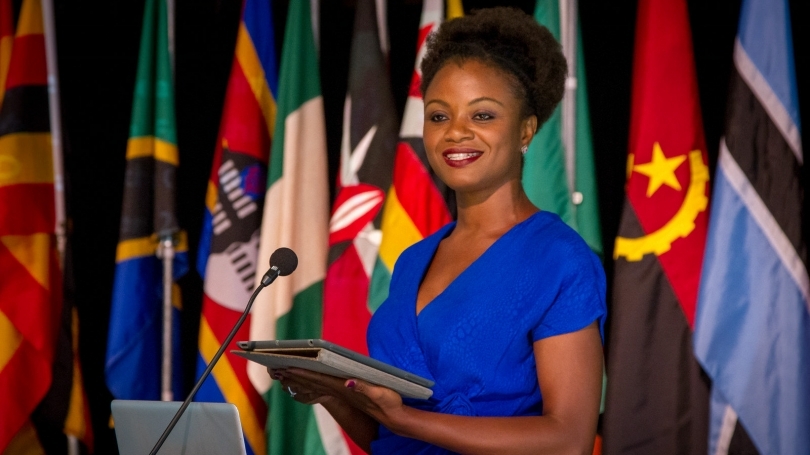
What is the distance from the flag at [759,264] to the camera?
2.46m

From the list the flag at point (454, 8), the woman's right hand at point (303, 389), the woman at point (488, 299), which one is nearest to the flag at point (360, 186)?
the flag at point (454, 8)

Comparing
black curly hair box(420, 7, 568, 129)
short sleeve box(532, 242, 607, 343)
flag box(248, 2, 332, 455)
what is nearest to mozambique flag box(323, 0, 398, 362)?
flag box(248, 2, 332, 455)

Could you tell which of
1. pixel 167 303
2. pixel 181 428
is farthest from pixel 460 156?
pixel 167 303

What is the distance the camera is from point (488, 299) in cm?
141

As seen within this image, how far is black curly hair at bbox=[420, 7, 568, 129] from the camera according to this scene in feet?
5.09

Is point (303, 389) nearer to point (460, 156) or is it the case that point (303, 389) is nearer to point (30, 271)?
point (460, 156)

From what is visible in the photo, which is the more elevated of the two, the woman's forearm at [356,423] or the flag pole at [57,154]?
the flag pole at [57,154]

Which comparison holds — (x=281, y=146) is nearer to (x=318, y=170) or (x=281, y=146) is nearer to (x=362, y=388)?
(x=318, y=170)

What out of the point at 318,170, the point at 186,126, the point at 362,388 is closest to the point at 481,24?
the point at 362,388

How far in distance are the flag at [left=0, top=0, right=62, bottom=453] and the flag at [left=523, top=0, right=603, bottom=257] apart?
68.2 inches

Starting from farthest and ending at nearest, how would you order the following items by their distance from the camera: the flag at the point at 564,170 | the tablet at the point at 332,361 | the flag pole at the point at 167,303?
the flag pole at the point at 167,303
the flag at the point at 564,170
the tablet at the point at 332,361

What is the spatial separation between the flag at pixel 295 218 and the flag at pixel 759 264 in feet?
4.33

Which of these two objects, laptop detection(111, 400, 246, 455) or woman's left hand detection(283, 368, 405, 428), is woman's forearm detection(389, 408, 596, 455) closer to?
woman's left hand detection(283, 368, 405, 428)

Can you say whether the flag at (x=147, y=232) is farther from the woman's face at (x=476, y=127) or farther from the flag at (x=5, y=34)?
the woman's face at (x=476, y=127)
